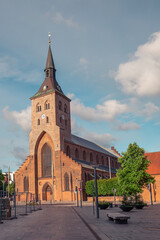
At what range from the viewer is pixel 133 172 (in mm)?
35000

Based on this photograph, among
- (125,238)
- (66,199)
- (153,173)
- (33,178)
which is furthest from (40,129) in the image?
(125,238)

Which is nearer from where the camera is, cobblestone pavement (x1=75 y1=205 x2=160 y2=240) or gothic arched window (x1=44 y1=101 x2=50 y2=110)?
cobblestone pavement (x1=75 y1=205 x2=160 y2=240)

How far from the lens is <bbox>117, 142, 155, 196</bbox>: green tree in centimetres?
3491

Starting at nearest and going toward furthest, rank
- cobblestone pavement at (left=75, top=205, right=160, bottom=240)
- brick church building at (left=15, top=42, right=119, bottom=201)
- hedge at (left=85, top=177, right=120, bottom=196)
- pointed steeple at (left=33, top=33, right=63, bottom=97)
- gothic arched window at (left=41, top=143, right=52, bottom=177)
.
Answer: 1. cobblestone pavement at (left=75, top=205, right=160, bottom=240)
2. hedge at (left=85, top=177, right=120, bottom=196)
3. brick church building at (left=15, top=42, right=119, bottom=201)
4. gothic arched window at (left=41, top=143, right=52, bottom=177)
5. pointed steeple at (left=33, top=33, right=63, bottom=97)

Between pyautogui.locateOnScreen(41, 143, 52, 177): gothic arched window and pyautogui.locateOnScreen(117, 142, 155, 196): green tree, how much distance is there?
27514 mm

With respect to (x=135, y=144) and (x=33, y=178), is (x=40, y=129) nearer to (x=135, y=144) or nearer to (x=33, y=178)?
(x=33, y=178)

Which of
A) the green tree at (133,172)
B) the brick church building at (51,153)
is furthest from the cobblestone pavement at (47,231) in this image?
the brick church building at (51,153)

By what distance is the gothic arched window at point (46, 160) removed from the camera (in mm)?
60375

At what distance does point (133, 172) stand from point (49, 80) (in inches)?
1561

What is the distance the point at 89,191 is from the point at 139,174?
2111 centimetres

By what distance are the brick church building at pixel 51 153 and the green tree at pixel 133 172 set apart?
20280mm

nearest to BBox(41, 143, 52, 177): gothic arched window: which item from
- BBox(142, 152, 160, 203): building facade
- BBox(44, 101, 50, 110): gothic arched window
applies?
BBox(44, 101, 50, 110): gothic arched window

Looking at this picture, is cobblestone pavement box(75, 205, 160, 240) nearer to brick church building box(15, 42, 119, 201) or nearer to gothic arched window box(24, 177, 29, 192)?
brick church building box(15, 42, 119, 201)

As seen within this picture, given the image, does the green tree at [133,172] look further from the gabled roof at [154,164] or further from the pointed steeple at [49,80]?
the pointed steeple at [49,80]
